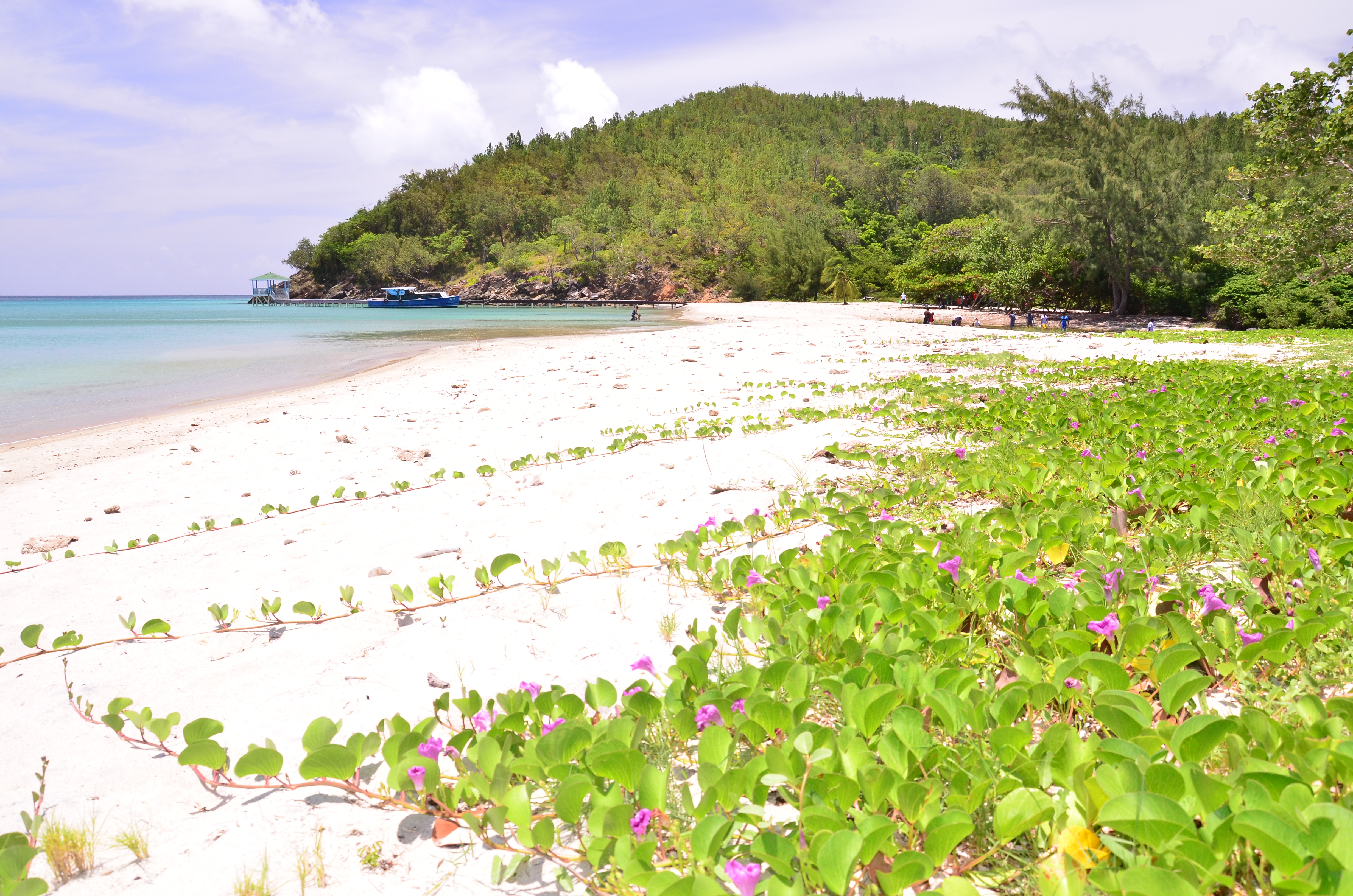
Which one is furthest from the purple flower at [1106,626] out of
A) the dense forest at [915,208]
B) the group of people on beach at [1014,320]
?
the group of people on beach at [1014,320]

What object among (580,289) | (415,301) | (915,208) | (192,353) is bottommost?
(192,353)

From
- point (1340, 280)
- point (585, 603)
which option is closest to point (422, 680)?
point (585, 603)

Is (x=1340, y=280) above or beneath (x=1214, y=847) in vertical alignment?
above

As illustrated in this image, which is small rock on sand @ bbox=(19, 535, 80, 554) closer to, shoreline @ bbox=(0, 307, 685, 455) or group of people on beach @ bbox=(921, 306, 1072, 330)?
shoreline @ bbox=(0, 307, 685, 455)

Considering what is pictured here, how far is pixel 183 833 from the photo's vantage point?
5.15 feet

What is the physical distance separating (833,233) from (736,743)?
2320 inches

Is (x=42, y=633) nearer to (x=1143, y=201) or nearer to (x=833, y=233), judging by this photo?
(x=1143, y=201)

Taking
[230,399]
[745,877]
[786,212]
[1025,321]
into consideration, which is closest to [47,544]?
[745,877]

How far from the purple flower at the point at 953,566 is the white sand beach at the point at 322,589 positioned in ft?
2.69

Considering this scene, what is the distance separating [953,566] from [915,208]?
6299 centimetres

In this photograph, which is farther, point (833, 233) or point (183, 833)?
point (833, 233)

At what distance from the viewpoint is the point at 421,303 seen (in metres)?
70.2

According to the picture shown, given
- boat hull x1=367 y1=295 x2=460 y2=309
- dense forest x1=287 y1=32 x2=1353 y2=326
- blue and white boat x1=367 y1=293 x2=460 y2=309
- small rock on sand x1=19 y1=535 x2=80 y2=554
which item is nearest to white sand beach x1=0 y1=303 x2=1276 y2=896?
small rock on sand x1=19 y1=535 x2=80 y2=554

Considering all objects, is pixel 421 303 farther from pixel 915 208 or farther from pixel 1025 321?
pixel 1025 321
